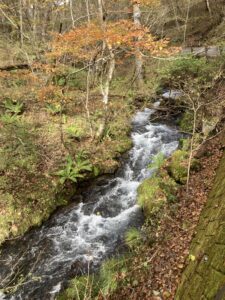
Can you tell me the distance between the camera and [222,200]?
19.7 feet

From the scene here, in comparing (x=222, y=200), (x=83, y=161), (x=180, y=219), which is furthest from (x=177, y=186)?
(x=83, y=161)

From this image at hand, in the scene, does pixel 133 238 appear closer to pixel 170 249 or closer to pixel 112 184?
pixel 170 249

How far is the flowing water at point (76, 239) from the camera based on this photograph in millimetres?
7859

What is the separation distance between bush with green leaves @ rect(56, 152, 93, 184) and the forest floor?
4183mm

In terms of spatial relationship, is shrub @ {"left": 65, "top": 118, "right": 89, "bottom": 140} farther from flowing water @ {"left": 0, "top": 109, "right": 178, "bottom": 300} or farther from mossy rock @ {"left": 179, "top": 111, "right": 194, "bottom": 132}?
mossy rock @ {"left": 179, "top": 111, "right": 194, "bottom": 132}

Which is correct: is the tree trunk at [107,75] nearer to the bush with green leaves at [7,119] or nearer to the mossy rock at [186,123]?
the bush with green leaves at [7,119]

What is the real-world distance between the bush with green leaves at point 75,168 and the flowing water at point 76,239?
0.78 metres

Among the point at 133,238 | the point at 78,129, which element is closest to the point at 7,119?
the point at 78,129

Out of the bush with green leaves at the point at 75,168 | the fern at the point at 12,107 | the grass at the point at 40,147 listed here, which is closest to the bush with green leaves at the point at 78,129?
the grass at the point at 40,147

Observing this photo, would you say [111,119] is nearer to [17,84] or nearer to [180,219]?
[17,84]

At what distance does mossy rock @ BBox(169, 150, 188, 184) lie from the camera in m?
9.54

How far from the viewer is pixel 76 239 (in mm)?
9289

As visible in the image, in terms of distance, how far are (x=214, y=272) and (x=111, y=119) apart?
11.4 m

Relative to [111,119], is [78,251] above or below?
below
